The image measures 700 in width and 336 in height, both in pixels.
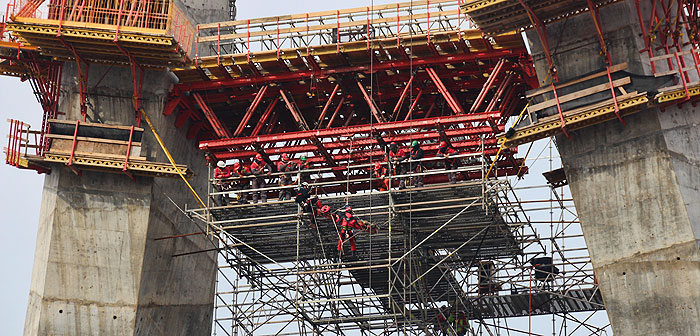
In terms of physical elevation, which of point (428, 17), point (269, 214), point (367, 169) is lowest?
point (269, 214)

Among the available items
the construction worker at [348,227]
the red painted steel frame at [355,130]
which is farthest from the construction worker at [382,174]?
the construction worker at [348,227]

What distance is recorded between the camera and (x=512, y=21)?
34000 mm

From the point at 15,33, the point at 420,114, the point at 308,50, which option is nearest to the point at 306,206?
the point at 308,50

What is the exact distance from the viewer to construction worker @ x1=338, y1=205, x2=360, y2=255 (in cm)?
3475

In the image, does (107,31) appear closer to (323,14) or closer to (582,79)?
(323,14)

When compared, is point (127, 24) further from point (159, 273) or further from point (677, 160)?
point (677, 160)

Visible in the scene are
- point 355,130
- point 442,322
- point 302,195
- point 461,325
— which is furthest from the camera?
point 442,322

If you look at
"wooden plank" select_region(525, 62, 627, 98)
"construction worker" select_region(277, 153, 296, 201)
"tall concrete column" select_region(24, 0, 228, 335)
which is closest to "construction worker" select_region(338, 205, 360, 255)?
"construction worker" select_region(277, 153, 296, 201)

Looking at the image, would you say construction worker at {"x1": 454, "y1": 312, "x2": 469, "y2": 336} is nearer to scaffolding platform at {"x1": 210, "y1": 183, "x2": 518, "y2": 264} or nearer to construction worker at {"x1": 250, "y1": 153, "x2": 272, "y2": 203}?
scaffolding platform at {"x1": 210, "y1": 183, "x2": 518, "y2": 264}

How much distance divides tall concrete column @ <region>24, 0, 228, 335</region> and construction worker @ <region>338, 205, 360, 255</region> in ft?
22.0

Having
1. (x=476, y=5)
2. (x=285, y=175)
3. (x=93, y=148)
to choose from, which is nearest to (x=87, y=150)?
(x=93, y=148)

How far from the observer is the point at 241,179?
1478 inches

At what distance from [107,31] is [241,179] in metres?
6.31

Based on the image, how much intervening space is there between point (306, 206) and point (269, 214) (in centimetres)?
228
